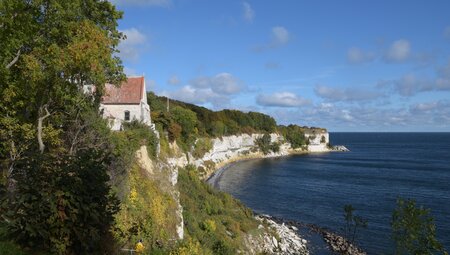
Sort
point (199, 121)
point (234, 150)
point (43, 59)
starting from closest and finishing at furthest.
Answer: point (43, 59), point (199, 121), point (234, 150)

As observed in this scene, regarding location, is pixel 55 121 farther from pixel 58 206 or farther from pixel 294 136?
pixel 294 136

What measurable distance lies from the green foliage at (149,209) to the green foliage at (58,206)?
Answer: 30.9ft

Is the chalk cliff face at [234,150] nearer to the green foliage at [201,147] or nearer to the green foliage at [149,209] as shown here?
the green foliage at [201,147]

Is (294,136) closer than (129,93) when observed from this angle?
No

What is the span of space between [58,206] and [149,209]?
52.5 feet

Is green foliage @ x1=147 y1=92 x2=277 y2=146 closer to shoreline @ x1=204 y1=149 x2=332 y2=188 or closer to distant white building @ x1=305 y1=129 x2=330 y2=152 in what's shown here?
shoreline @ x1=204 y1=149 x2=332 y2=188

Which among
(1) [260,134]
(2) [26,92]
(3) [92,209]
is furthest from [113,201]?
(1) [260,134]

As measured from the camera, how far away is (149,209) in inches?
970

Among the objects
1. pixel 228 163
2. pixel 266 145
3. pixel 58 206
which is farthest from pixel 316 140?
pixel 58 206

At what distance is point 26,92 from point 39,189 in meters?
10.3

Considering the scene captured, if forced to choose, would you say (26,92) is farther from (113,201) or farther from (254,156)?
(254,156)

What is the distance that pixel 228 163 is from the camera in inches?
→ 4323

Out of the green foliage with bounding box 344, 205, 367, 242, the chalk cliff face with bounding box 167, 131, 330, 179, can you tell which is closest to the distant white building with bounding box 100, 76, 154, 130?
the green foliage with bounding box 344, 205, 367, 242

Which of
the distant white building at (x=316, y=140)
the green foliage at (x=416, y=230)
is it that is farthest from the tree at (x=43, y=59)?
the distant white building at (x=316, y=140)
